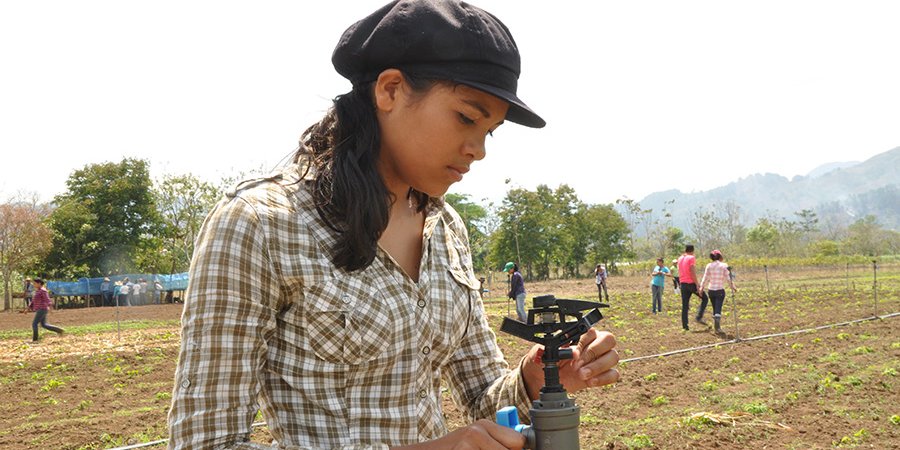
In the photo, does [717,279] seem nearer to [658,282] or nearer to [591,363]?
[658,282]

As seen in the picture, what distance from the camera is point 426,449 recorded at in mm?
1160

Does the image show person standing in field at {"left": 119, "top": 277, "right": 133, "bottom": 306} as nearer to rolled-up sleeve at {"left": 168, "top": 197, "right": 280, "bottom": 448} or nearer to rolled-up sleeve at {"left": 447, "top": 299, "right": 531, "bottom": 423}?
rolled-up sleeve at {"left": 447, "top": 299, "right": 531, "bottom": 423}

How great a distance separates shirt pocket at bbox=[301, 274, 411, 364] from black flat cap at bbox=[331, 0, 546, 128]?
0.43 metres

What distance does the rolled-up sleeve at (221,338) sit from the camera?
1161mm

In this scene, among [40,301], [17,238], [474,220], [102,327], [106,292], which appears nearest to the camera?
[40,301]

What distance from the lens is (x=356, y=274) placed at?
138 cm

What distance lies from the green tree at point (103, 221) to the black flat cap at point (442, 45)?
148 ft

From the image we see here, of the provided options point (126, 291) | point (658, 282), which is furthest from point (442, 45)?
point (126, 291)

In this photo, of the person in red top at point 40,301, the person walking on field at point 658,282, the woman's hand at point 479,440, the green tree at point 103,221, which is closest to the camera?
the woman's hand at point 479,440

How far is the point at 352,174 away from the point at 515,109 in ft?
1.19

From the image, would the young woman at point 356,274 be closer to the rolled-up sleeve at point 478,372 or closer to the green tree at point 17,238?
the rolled-up sleeve at point 478,372

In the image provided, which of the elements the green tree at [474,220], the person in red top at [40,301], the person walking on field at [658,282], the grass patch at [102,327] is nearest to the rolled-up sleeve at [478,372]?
the person walking on field at [658,282]

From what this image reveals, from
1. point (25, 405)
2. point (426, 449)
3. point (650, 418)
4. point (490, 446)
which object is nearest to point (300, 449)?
point (426, 449)

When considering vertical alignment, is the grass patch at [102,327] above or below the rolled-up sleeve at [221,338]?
below
